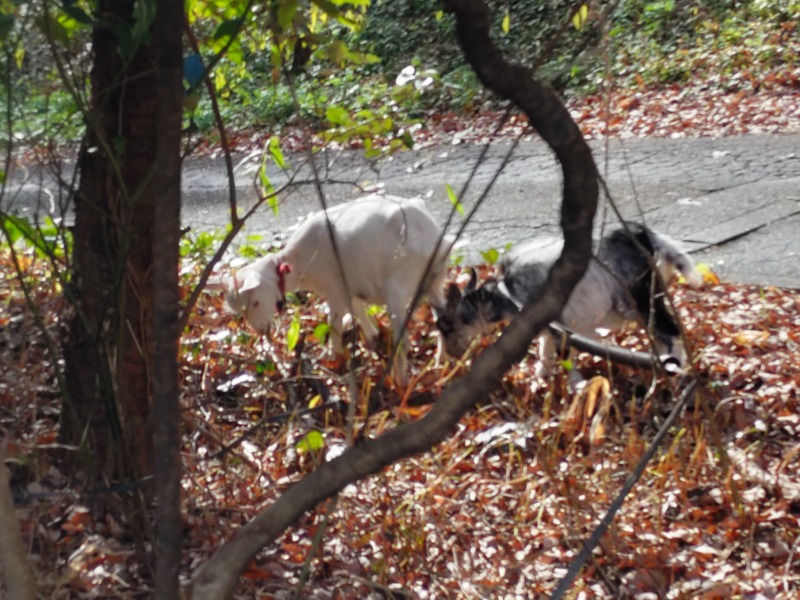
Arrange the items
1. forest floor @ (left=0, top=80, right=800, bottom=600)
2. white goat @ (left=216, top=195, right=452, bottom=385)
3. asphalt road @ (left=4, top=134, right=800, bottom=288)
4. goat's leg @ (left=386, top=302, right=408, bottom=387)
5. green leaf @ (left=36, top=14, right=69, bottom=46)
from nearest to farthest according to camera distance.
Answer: green leaf @ (left=36, top=14, right=69, bottom=46) < forest floor @ (left=0, top=80, right=800, bottom=600) < goat's leg @ (left=386, top=302, right=408, bottom=387) < white goat @ (left=216, top=195, right=452, bottom=385) < asphalt road @ (left=4, top=134, right=800, bottom=288)

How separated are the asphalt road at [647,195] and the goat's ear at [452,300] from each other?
4.40 feet

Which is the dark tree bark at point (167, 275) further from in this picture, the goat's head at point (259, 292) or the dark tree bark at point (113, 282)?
Result: the goat's head at point (259, 292)

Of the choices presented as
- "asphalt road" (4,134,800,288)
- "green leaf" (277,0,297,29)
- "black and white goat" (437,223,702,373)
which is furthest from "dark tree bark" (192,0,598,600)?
"asphalt road" (4,134,800,288)

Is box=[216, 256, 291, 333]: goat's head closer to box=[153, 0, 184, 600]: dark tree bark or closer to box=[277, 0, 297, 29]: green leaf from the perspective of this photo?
box=[277, 0, 297, 29]: green leaf

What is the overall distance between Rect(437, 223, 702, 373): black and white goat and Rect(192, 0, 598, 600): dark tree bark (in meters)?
3.47

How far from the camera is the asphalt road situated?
8.20m

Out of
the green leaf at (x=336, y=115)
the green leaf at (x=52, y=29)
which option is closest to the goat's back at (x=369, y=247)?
the green leaf at (x=336, y=115)

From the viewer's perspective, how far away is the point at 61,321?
13.3ft

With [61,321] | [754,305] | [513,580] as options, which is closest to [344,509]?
[513,580]

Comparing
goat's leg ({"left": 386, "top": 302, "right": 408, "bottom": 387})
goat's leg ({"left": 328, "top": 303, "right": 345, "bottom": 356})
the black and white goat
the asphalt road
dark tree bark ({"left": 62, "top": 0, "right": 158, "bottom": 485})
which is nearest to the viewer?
dark tree bark ({"left": 62, "top": 0, "right": 158, "bottom": 485})

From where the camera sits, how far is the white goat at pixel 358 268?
5.99m

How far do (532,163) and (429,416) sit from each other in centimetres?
1022

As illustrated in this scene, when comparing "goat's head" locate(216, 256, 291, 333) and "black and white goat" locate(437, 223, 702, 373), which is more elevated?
"goat's head" locate(216, 256, 291, 333)

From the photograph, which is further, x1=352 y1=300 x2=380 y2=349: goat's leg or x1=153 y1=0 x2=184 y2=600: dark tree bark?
x1=352 y1=300 x2=380 y2=349: goat's leg
